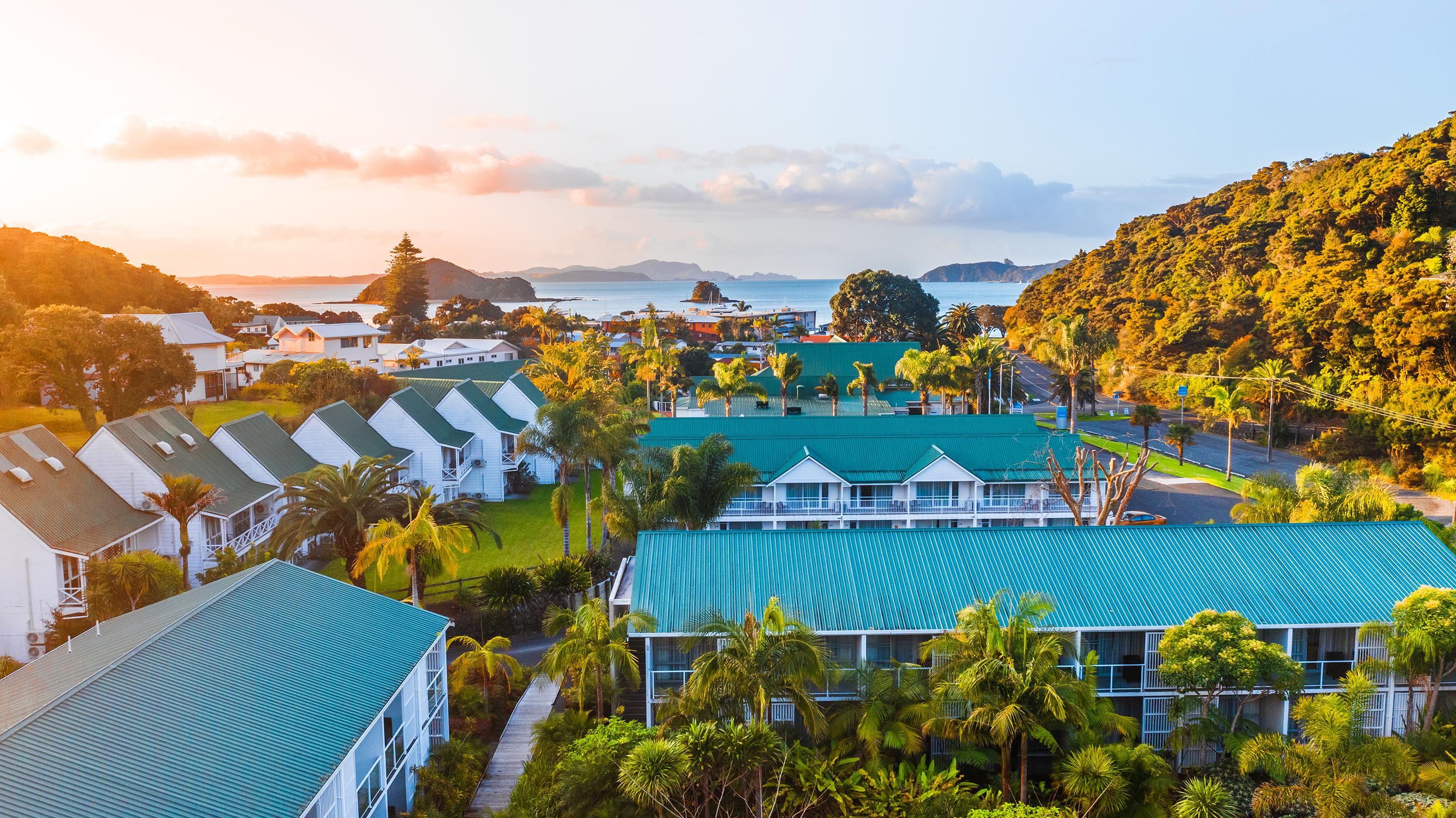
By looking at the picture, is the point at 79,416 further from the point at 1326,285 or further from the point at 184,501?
the point at 1326,285

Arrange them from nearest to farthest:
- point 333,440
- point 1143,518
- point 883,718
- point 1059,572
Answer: point 883,718
point 1059,572
point 333,440
point 1143,518

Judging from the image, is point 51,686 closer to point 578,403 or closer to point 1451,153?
point 578,403

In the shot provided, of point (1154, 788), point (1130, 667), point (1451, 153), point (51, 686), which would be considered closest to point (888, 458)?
point (1130, 667)

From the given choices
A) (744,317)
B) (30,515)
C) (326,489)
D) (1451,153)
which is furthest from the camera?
(744,317)

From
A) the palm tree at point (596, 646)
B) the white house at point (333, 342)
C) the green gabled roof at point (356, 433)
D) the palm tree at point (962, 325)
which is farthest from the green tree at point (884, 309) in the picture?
the palm tree at point (596, 646)

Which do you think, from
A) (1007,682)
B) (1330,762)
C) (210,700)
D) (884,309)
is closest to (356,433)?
(210,700)

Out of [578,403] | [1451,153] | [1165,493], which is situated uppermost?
[1451,153]
